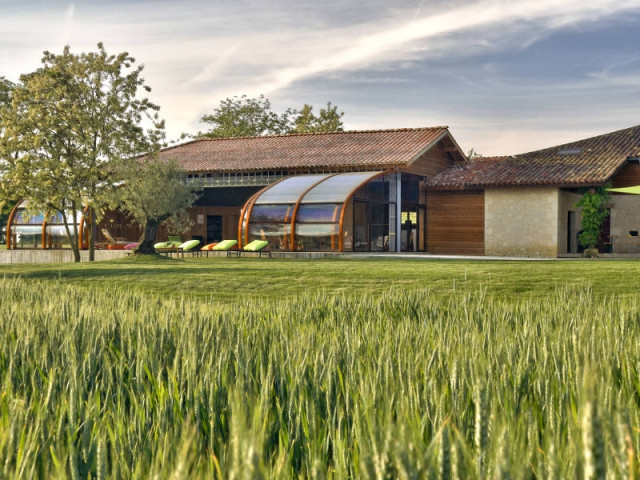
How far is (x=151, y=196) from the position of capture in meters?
26.0

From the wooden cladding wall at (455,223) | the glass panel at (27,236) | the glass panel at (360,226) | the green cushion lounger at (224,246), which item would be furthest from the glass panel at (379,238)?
the glass panel at (27,236)

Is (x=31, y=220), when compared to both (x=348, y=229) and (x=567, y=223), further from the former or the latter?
(x=567, y=223)

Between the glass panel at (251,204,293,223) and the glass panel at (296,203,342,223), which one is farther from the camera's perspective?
the glass panel at (251,204,293,223)

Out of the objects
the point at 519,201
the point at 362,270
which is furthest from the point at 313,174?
the point at 362,270

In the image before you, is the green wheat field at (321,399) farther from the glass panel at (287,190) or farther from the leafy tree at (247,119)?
the leafy tree at (247,119)

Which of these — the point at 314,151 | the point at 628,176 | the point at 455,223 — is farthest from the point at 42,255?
the point at 628,176

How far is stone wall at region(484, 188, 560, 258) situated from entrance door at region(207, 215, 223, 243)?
42.8 ft

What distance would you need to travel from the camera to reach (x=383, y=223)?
30.6 meters

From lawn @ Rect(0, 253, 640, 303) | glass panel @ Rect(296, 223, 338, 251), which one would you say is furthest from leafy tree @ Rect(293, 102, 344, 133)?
lawn @ Rect(0, 253, 640, 303)

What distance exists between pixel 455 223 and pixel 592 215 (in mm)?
5253

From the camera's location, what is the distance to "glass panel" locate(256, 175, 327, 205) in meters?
28.6

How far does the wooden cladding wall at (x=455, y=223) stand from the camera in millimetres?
29875

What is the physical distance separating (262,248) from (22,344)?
22.8 metres

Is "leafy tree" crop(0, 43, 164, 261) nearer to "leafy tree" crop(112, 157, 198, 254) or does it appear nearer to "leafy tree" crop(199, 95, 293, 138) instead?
"leafy tree" crop(112, 157, 198, 254)
